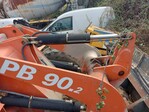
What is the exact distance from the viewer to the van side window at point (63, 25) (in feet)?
35.3

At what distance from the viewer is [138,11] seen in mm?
10805

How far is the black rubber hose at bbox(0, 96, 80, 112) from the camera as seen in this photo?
302cm

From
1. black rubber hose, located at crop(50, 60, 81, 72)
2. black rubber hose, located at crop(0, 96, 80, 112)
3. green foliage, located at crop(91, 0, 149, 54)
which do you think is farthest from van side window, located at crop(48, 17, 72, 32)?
black rubber hose, located at crop(0, 96, 80, 112)

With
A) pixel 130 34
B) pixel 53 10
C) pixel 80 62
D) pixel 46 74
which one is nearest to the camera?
pixel 46 74

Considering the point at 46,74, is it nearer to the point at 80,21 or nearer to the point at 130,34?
the point at 130,34

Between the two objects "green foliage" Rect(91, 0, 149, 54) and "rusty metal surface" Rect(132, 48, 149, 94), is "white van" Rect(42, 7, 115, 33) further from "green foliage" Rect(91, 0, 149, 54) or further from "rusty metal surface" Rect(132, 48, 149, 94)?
"rusty metal surface" Rect(132, 48, 149, 94)

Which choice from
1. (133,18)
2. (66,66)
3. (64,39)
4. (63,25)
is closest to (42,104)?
(64,39)

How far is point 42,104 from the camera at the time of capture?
3016mm

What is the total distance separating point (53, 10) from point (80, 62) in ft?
46.9

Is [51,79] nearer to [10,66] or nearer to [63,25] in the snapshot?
[10,66]

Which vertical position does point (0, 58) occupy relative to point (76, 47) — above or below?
above

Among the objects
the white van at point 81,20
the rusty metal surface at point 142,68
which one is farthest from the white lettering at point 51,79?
the white van at point 81,20

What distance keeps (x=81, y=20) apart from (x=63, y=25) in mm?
652

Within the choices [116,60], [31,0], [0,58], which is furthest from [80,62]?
[31,0]
